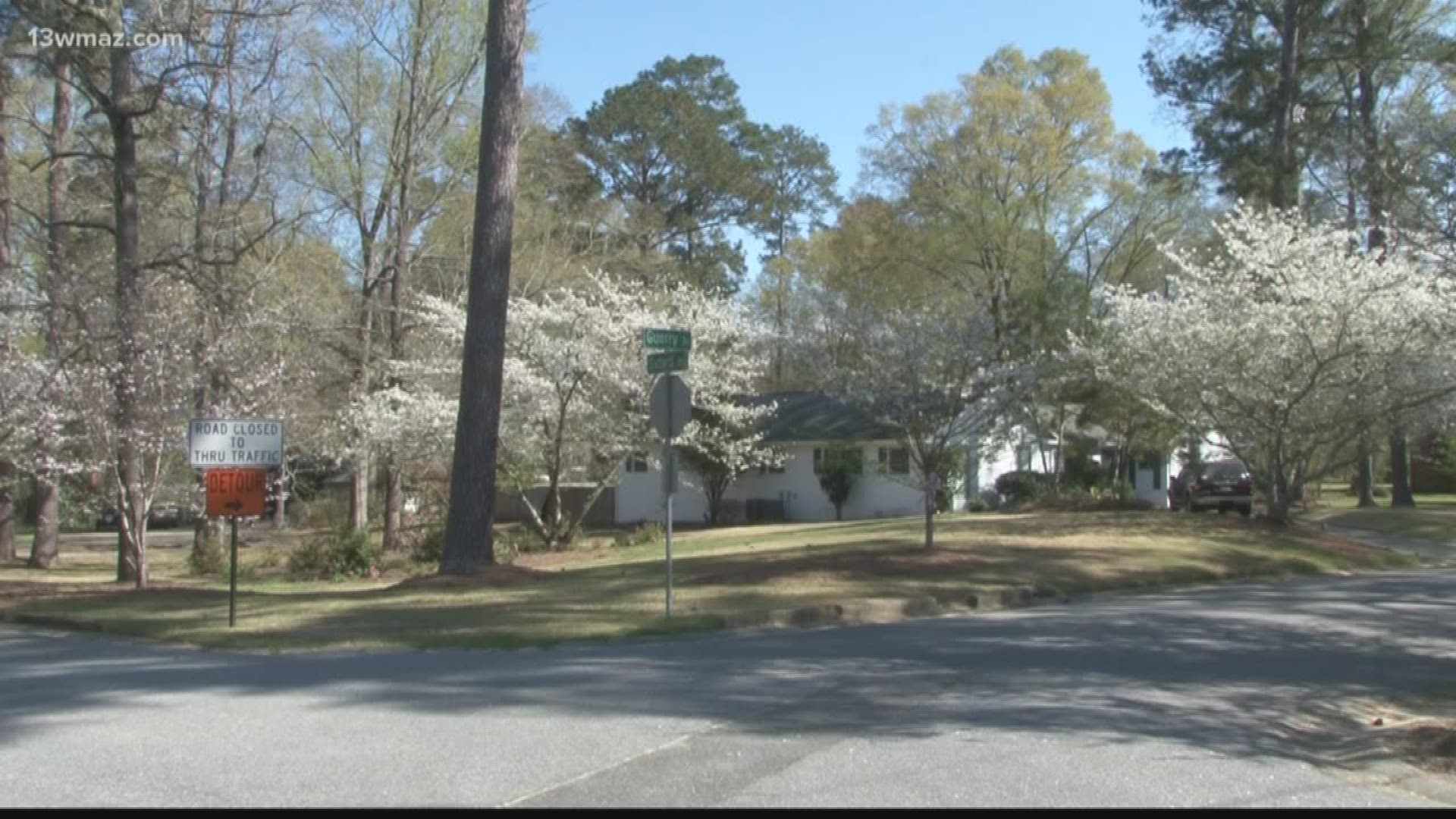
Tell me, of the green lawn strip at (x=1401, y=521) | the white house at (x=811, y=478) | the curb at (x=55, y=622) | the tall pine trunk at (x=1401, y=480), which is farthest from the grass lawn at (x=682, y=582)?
the tall pine trunk at (x=1401, y=480)

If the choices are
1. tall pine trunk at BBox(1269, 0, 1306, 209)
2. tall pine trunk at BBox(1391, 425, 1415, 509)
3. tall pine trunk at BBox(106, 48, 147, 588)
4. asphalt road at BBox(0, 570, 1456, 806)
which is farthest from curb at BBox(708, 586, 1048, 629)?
tall pine trunk at BBox(1391, 425, 1415, 509)

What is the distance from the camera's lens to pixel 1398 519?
109 ft

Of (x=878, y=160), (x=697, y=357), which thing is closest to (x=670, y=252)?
(x=878, y=160)

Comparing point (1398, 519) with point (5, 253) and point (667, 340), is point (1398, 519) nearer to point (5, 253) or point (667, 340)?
point (667, 340)

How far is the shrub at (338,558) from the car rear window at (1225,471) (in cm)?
2354

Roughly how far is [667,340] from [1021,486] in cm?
2610

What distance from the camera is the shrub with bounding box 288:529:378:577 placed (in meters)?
26.4

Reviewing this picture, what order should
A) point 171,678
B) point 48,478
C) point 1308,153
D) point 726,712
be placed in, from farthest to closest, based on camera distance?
point 1308,153 < point 48,478 < point 171,678 < point 726,712

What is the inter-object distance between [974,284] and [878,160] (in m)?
5.87

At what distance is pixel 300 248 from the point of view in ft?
106

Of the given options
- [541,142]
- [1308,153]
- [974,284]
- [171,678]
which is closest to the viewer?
[171,678]

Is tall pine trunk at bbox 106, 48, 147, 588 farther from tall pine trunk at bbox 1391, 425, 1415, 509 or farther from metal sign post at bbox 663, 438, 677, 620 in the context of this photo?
tall pine trunk at bbox 1391, 425, 1415, 509

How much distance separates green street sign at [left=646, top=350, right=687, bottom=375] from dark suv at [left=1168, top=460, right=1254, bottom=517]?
25.4 meters

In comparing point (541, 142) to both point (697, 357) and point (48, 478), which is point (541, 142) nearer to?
point (697, 357)
